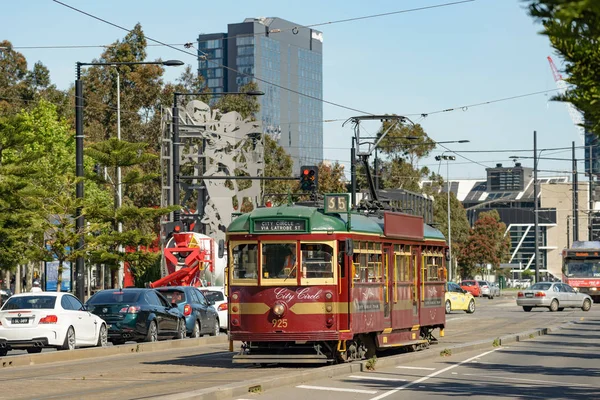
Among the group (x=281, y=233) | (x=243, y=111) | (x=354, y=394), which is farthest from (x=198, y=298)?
(x=243, y=111)

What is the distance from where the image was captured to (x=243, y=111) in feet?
291

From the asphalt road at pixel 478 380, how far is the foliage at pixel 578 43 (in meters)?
5.48

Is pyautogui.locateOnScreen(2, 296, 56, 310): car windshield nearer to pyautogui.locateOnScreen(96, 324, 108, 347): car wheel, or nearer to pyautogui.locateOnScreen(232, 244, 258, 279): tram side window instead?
pyautogui.locateOnScreen(96, 324, 108, 347): car wheel

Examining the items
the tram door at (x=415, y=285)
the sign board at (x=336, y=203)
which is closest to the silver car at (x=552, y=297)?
the tram door at (x=415, y=285)

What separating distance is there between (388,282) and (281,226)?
334cm

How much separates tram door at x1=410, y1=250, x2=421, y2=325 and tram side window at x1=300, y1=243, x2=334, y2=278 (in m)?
4.31

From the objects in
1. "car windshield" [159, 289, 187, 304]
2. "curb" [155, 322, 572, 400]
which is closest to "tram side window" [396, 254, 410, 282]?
"curb" [155, 322, 572, 400]

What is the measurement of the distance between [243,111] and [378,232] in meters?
65.9

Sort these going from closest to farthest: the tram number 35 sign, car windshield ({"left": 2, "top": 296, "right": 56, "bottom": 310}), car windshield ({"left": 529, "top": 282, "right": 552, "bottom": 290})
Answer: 1. the tram number 35 sign
2. car windshield ({"left": 2, "top": 296, "right": 56, "bottom": 310})
3. car windshield ({"left": 529, "top": 282, "right": 552, "bottom": 290})

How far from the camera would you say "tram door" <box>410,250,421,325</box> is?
25688mm

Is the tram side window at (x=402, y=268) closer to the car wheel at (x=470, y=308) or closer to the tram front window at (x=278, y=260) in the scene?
the tram front window at (x=278, y=260)

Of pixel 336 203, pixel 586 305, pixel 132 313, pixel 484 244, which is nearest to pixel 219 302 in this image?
pixel 132 313

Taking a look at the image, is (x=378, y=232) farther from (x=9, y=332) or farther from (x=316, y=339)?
(x=9, y=332)

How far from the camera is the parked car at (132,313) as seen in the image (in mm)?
30172
